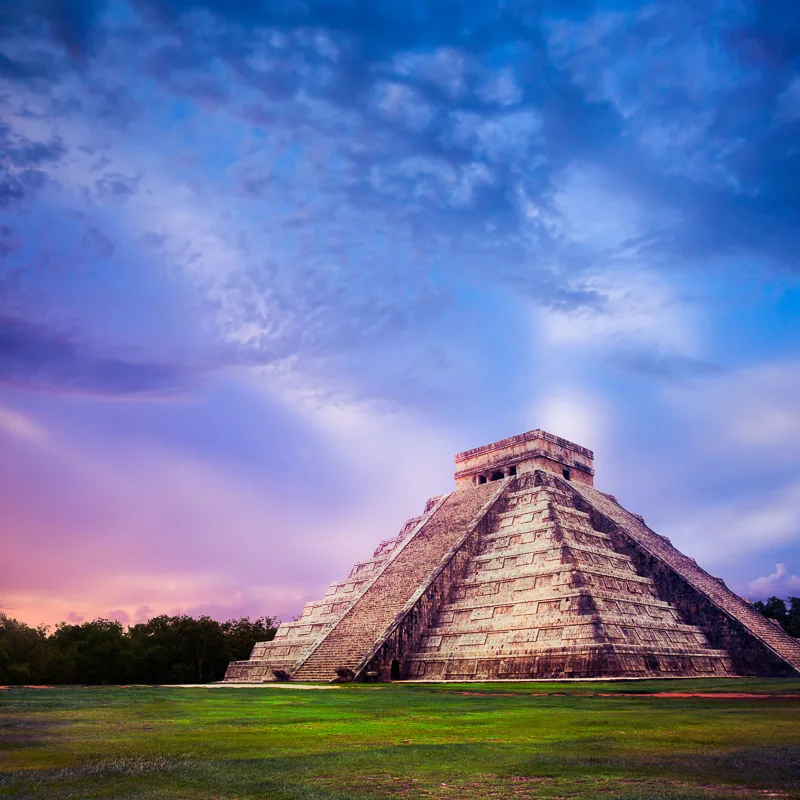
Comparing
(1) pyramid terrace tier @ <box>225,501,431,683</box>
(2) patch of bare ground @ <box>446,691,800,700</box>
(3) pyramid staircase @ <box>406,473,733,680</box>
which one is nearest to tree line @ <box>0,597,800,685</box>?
(1) pyramid terrace tier @ <box>225,501,431,683</box>

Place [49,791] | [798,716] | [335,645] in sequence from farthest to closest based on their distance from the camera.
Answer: [335,645]
[798,716]
[49,791]

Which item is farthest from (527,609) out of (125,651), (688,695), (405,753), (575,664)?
(125,651)

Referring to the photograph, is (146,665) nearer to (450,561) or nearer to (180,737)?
(450,561)

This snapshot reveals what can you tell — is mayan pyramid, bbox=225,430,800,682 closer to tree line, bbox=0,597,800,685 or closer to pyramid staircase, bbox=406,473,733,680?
A: pyramid staircase, bbox=406,473,733,680

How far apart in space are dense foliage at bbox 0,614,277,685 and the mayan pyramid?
14901mm

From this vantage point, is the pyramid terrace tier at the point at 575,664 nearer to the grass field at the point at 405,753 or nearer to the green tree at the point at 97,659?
the grass field at the point at 405,753

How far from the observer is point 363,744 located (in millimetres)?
6496

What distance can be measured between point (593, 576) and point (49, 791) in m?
22.3

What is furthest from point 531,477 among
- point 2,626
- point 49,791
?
point 2,626

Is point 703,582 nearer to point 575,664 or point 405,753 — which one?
point 575,664

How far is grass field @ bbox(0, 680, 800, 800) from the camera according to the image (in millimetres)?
4469

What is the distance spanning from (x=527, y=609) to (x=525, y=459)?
13.9 m

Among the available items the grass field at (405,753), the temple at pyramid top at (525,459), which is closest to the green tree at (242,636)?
the temple at pyramid top at (525,459)

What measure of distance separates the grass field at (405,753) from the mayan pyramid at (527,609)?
11834 millimetres
